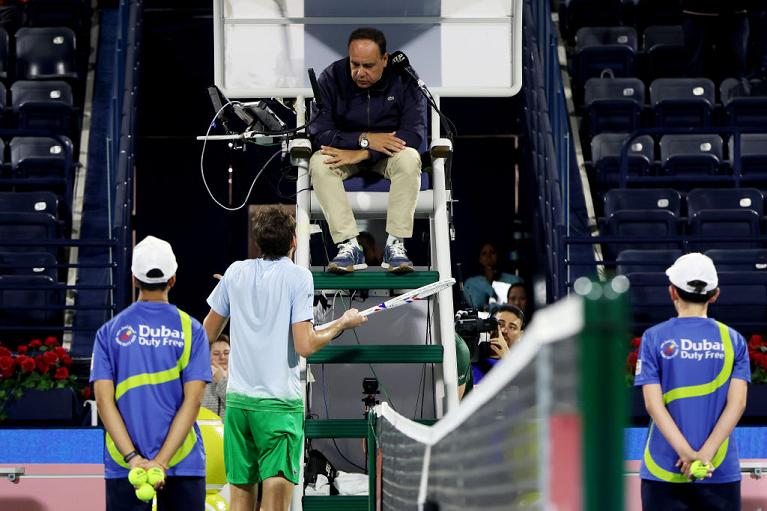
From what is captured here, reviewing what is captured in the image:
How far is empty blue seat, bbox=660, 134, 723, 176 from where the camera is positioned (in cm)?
1235

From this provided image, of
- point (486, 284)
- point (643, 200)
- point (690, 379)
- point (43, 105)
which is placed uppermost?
point (43, 105)

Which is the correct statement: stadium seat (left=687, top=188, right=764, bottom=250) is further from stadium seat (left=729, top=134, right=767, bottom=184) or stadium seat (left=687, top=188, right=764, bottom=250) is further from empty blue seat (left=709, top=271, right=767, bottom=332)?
stadium seat (left=729, top=134, right=767, bottom=184)

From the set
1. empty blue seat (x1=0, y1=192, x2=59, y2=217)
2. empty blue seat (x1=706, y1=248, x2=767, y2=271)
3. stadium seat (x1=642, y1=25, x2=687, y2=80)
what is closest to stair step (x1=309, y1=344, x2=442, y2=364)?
empty blue seat (x1=706, y1=248, x2=767, y2=271)

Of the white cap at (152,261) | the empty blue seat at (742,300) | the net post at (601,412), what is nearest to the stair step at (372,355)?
the white cap at (152,261)

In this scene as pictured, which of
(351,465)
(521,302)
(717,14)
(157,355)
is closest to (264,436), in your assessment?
(157,355)

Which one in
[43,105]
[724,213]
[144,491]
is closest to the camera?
[144,491]

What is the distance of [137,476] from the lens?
516 cm

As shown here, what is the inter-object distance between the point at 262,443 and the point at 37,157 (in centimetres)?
715

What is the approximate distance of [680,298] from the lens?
5812mm

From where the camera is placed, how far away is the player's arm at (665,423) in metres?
5.65

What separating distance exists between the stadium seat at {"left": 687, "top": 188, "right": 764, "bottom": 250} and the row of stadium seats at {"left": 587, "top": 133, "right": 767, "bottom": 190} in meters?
0.64

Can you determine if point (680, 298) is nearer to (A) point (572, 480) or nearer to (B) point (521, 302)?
(A) point (572, 480)

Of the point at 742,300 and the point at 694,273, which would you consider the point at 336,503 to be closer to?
the point at 694,273

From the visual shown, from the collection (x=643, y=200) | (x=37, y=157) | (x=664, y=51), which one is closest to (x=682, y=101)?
(x=664, y=51)
